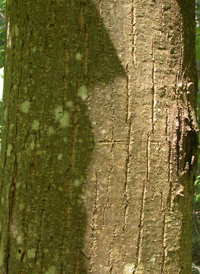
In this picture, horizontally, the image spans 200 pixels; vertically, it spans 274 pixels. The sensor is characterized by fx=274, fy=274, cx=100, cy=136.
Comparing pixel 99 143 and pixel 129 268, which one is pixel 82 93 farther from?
pixel 129 268

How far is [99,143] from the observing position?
2.48 ft

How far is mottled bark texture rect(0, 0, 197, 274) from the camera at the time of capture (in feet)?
2.45

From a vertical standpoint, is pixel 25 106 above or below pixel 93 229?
above

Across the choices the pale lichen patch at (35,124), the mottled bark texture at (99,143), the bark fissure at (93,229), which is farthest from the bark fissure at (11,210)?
the bark fissure at (93,229)

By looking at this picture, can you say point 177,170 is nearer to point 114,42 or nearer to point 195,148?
point 195,148

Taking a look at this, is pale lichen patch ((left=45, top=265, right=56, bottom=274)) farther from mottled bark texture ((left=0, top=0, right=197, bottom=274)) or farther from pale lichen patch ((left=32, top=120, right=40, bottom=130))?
pale lichen patch ((left=32, top=120, right=40, bottom=130))

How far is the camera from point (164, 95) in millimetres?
792

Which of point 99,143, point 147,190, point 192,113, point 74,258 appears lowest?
point 74,258

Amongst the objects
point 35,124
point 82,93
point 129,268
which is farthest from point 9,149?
point 129,268

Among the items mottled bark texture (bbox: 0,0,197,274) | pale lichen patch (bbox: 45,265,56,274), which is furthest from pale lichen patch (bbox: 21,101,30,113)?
pale lichen patch (bbox: 45,265,56,274)

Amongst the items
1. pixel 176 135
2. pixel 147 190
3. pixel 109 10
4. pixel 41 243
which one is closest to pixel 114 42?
pixel 109 10

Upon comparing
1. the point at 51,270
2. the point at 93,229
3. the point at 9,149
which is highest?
the point at 9,149

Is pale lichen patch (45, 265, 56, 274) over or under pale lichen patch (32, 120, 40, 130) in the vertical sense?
under

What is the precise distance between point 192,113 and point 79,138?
367mm
